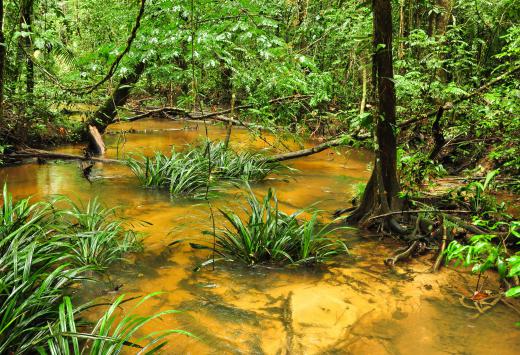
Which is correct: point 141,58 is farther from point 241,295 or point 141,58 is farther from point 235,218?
point 241,295

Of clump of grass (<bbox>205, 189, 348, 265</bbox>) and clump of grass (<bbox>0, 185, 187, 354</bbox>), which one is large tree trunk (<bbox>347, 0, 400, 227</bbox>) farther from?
clump of grass (<bbox>0, 185, 187, 354</bbox>)

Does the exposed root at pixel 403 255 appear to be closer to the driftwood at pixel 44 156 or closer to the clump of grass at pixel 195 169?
the clump of grass at pixel 195 169

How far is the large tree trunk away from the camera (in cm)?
435

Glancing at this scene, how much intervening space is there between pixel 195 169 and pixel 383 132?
135 inches

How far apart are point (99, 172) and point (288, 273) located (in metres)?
5.32

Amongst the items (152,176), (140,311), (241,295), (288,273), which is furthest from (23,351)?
(152,176)

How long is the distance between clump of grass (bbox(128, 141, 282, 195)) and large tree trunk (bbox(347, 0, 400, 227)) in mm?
1837

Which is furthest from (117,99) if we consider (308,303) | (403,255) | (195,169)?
(308,303)

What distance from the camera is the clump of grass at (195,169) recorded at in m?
6.66

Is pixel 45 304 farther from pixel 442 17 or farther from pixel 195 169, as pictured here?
pixel 442 17

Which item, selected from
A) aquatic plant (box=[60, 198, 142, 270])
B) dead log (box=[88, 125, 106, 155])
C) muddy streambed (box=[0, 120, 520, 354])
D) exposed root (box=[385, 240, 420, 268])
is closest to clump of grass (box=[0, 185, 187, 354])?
aquatic plant (box=[60, 198, 142, 270])

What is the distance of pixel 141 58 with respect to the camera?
6250 mm

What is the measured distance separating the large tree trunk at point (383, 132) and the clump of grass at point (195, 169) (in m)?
1.84

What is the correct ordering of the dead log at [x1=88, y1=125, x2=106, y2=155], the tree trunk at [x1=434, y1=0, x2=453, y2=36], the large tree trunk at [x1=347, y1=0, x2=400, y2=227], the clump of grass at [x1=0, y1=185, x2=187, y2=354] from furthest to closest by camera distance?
the dead log at [x1=88, y1=125, x2=106, y2=155] → the tree trunk at [x1=434, y1=0, x2=453, y2=36] → the large tree trunk at [x1=347, y1=0, x2=400, y2=227] → the clump of grass at [x1=0, y1=185, x2=187, y2=354]
